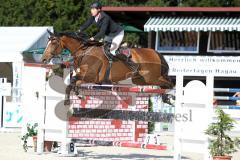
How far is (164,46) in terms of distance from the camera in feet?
65.5

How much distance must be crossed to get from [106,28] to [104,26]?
0.11 m

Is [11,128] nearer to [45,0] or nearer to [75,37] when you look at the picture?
[75,37]

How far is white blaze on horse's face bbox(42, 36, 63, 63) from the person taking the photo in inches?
358

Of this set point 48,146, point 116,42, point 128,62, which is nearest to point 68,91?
point 48,146

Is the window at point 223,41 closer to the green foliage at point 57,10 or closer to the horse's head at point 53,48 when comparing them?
the green foliage at point 57,10

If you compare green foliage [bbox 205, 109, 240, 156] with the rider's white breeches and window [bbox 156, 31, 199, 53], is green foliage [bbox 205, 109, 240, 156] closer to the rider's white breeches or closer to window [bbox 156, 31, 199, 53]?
the rider's white breeches

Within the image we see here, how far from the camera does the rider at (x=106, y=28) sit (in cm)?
917

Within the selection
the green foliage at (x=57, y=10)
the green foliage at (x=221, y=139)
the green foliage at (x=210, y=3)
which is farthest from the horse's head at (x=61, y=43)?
the green foliage at (x=210, y=3)

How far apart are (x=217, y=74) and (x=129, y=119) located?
35.7 feet

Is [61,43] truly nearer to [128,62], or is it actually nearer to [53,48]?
[53,48]

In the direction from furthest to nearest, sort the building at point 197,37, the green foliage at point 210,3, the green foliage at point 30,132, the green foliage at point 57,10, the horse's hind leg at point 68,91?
the green foliage at point 57,10 → the green foliage at point 210,3 → the building at point 197,37 → the green foliage at point 30,132 → the horse's hind leg at point 68,91

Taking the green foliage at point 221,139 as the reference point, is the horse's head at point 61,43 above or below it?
above

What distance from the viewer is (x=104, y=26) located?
919 cm

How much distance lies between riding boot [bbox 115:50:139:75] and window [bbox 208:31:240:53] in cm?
947
